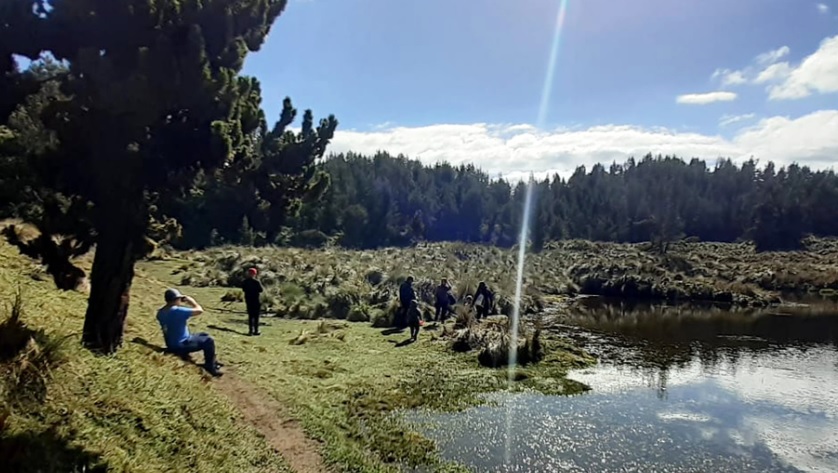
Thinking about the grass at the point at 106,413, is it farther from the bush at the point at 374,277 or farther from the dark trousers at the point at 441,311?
the bush at the point at 374,277

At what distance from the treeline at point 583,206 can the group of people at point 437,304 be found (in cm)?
5111

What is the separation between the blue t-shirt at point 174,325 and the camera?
10.8 metres

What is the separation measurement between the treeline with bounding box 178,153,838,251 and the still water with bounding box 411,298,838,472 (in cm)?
6101

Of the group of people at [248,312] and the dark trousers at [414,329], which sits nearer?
the group of people at [248,312]

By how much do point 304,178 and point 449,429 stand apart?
556 cm

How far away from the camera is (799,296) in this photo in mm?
43375

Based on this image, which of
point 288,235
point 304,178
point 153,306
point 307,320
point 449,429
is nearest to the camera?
point 449,429

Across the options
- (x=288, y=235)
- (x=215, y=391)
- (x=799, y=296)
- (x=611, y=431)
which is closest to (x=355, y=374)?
(x=215, y=391)

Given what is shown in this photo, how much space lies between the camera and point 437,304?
82.0 feet

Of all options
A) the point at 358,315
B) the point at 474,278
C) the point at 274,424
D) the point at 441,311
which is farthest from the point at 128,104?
the point at 474,278

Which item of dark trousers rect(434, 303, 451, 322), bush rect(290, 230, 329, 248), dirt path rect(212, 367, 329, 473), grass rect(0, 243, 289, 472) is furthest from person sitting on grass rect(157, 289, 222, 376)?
bush rect(290, 230, 329, 248)

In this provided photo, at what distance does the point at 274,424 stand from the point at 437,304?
50.9ft

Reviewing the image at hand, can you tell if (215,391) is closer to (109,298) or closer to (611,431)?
(109,298)

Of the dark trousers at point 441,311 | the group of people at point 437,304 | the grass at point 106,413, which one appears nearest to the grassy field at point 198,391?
the grass at point 106,413
